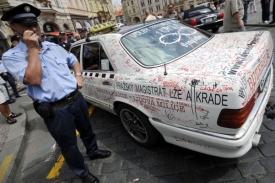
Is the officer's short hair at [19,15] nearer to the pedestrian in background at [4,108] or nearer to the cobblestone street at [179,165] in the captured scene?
the cobblestone street at [179,165]

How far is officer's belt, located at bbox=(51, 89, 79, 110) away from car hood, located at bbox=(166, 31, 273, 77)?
3.42 feet

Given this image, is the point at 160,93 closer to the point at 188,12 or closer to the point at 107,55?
the point at 107,55

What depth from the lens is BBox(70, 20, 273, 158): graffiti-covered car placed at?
1.64m

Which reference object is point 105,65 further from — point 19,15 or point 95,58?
point 19,15

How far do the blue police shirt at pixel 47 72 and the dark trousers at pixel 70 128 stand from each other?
181 mm

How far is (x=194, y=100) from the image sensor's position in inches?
67.6

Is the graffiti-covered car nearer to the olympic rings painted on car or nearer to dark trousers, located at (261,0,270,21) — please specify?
the olympic rings painted on car

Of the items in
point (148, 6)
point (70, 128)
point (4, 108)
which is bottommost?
point (4, 108)

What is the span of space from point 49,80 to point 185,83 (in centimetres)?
130

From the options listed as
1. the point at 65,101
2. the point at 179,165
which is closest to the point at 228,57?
the point at 179,165

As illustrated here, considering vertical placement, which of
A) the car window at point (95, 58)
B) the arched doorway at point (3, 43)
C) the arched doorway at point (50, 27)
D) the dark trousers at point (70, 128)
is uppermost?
the arched doorway at point (50, 27)

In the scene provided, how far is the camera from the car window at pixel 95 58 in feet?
9.06

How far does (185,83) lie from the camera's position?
69.7 inches

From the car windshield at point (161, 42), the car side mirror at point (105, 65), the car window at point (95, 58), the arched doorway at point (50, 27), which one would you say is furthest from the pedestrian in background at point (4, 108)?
the arched doorway at point (50, 27)
